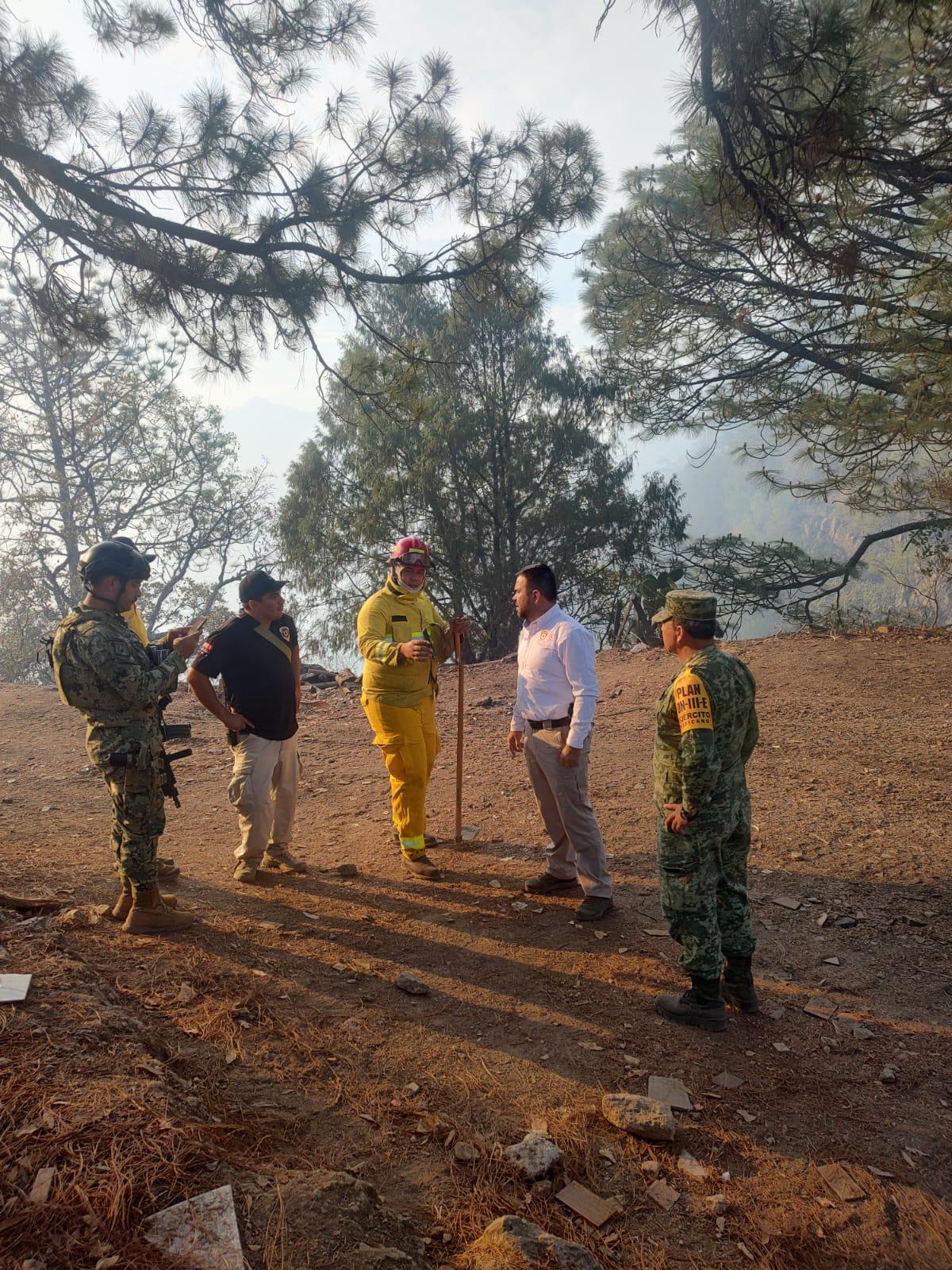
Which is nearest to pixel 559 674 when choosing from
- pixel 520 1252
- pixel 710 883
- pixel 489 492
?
pixel 710 883

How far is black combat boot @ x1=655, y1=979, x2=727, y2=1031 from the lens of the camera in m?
3.36

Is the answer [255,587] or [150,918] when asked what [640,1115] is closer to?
[150,918]

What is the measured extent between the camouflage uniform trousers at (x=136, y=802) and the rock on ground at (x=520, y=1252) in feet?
7.97

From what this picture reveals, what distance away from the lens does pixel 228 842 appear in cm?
597

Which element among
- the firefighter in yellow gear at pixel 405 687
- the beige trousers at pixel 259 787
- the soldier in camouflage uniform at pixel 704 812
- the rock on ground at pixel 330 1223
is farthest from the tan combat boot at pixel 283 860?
the rock on ground at pixel 330 1223

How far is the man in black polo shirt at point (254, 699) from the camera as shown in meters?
4.68

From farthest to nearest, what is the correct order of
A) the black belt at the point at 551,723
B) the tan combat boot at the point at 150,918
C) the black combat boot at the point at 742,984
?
the black belt at the point at 551,723 → the tan combat boot at the point at 150,918 → the black combat boot at the point at 742,984

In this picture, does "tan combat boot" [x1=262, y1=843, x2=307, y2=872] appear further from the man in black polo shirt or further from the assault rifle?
the assault rifle

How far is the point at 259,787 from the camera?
471 cm

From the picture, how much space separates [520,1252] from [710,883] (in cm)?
161

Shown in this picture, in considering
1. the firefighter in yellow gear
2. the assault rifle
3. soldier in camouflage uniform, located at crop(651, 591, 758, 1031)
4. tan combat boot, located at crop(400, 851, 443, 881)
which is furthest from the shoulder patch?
the assault rifle

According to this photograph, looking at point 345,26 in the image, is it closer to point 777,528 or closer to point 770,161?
point 770,161

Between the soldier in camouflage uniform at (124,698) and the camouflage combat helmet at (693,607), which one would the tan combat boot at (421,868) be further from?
the camouflage combat helmet at (693,607)

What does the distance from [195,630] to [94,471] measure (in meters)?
16.8
